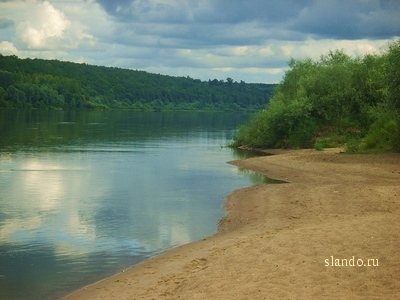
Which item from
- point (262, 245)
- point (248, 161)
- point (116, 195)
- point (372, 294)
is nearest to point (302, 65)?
point (248, 161)

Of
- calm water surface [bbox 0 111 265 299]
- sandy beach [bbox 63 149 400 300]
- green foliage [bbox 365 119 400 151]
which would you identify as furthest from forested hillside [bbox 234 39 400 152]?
sandy beach [bbox 63 149 400 300]

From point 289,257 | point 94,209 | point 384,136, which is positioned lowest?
point 94,209

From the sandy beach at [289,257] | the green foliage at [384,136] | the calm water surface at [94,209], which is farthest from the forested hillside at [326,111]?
the sandy beach at [289,257]

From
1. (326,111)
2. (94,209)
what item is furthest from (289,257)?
(326,111)

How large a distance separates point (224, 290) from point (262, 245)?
11.5 feet

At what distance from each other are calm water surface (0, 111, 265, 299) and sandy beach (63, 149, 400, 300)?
1.12m

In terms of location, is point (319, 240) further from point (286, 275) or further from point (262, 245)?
point (286, 275)

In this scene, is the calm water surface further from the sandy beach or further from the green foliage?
the green foliage

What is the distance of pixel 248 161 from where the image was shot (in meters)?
42.4

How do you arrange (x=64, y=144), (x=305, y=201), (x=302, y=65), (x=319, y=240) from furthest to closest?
(x=302, y=65) → (x=64, y=144) → (x=305, y=201) → (x=319, y=240)

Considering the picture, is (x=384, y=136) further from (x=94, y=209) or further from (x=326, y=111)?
(x=94, y=209)

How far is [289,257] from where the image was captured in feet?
45.1

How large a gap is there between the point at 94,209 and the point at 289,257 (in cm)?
1243

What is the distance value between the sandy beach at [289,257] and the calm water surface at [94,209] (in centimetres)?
112
